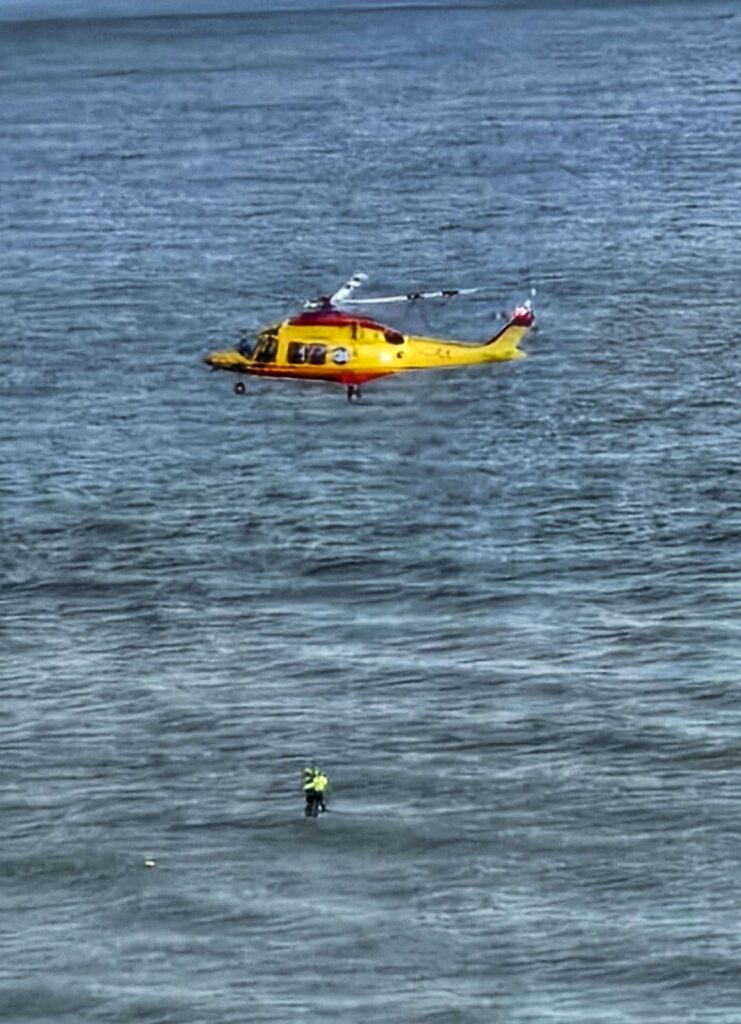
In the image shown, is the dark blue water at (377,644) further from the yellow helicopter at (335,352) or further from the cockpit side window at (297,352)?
the cockpit side window at (297,352)

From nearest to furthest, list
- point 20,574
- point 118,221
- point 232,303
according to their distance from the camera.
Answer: point 20,574 → point 232,303 → point 118,221

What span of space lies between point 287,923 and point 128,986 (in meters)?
4.43

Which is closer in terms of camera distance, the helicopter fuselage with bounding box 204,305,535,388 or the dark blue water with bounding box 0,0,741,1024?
the dark blue water with bounding box 0,0,741,1024

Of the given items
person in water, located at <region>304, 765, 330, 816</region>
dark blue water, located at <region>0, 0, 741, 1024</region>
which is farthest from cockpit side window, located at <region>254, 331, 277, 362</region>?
person in water, located at <region>304, 765, 330, 816</region>

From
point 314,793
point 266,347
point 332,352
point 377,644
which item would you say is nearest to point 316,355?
point 332,352

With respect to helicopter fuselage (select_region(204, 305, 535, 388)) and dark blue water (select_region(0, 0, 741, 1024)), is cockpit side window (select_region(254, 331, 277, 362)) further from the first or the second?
dark blue water (select_region(0, 0, 741, 1024))

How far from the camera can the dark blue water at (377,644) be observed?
2714 inches

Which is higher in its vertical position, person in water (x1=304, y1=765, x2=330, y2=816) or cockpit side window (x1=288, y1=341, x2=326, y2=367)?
cockpit side window (x1=288, y1=341, x2=326, y2=367)

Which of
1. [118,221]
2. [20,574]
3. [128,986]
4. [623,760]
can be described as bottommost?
[128,986]

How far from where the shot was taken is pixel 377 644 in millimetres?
86938

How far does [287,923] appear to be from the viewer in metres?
70.0

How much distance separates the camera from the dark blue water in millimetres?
68938

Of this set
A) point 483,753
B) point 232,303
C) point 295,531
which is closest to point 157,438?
point 295,531

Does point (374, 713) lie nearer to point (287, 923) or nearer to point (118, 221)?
point (287, 923)
